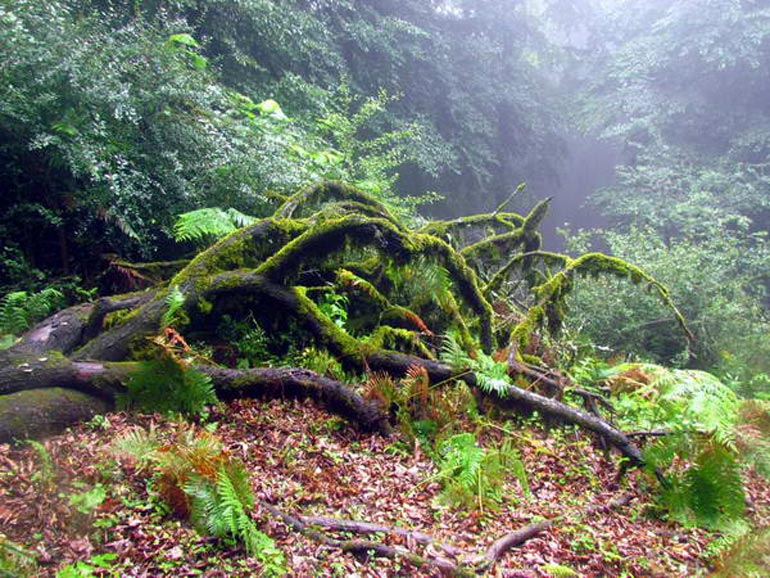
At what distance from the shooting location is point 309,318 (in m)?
3.89

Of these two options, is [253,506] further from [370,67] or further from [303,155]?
[370,67]

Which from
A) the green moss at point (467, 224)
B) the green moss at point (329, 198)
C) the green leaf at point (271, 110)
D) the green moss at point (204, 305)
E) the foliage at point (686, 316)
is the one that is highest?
the green leaf at point (271, 110)

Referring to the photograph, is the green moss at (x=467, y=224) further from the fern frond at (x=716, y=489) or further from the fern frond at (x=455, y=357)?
the fern frond at (x=716, y=489)

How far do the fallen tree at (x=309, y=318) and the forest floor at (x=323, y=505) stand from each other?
0.19 meters

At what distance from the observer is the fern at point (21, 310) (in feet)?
12.1

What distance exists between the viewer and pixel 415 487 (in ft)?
9.96

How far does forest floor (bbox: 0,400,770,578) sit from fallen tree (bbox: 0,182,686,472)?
19 cm

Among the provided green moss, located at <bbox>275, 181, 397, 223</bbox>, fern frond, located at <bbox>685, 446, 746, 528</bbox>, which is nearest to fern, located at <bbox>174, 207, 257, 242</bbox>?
green moss, located at <bbox>275, 181, 397, 223</bbox>

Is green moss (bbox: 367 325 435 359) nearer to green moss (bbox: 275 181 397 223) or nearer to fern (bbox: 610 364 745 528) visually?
green moss (bbox: 275 181 397 223)

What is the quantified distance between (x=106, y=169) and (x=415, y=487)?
362cm

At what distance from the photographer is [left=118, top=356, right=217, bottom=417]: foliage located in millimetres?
2934

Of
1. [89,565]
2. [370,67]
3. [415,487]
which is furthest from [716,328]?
[370,67]

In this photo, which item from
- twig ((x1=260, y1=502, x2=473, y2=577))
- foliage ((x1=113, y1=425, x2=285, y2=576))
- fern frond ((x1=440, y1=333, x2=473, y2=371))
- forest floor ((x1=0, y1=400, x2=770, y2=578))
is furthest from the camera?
fern frond ((x1=440, y1=333, x2=473, y2=371))

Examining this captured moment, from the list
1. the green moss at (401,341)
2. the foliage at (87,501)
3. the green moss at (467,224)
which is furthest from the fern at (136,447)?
the green moss at (467,224)
